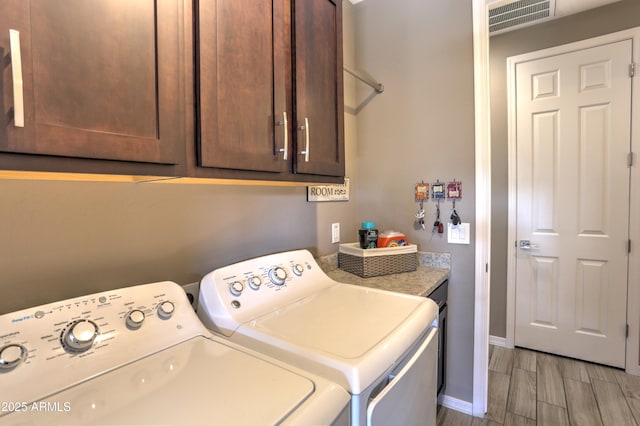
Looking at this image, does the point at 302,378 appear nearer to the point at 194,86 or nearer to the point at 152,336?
the point at 152,336

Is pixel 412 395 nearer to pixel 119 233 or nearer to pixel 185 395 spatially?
pixel 185 395

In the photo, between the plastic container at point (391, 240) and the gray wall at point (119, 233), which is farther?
the plastic container at point (391, 240)

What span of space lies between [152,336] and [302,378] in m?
0.43

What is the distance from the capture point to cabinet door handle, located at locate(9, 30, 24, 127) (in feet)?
1.79

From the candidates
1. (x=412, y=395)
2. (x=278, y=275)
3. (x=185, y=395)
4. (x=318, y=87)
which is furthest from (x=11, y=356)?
(x=318, y=87)

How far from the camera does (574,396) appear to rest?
6.53ft

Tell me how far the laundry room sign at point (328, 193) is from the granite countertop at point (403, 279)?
35 cm

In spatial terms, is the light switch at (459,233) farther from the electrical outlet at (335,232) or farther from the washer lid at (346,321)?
the washer lid at (346,321)

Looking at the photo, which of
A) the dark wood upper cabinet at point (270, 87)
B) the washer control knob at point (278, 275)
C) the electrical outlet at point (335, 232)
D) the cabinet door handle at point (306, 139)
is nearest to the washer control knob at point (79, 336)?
the dark wood upper cabinet at point (270, 87)

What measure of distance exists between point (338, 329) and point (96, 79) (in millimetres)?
868

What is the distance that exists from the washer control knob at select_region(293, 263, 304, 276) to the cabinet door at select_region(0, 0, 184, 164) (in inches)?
26.8

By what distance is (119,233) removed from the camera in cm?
99

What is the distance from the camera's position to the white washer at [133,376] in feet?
1.90

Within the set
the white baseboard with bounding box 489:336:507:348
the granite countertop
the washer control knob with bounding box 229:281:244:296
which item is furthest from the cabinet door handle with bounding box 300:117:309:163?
the white baseboard with bounding box 489:336:507:348
